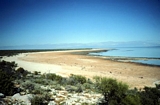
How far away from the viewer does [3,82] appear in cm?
707

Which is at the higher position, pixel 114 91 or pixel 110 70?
pixel 114 91

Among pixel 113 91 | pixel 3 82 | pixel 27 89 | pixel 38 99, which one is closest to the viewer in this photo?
pixel 38 99

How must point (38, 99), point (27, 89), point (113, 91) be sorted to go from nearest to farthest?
1. point (38, 99)
2. point (113, 91)
3. point (27, 89)

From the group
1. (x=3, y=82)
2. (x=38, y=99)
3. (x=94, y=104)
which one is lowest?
(x=94, y=104)

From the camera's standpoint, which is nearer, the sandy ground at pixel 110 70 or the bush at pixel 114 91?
the bush at pixel 114 91

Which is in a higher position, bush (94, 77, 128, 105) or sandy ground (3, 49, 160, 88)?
bush (94, 77, 128, 105)

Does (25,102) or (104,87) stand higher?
(104,87)

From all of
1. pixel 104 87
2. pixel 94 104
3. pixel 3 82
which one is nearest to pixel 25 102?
pixel 3 82

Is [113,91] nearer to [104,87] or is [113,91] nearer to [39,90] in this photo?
[104,87]

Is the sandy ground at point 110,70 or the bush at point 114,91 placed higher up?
the bush at point 114,91

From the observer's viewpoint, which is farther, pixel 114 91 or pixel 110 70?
pixel 110 70

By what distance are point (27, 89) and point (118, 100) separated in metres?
5.16

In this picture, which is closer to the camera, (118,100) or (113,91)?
(118,100)

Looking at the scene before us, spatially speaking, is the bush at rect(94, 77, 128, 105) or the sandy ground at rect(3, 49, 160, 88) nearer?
the bush at rect(94, 77, 128, 105)
